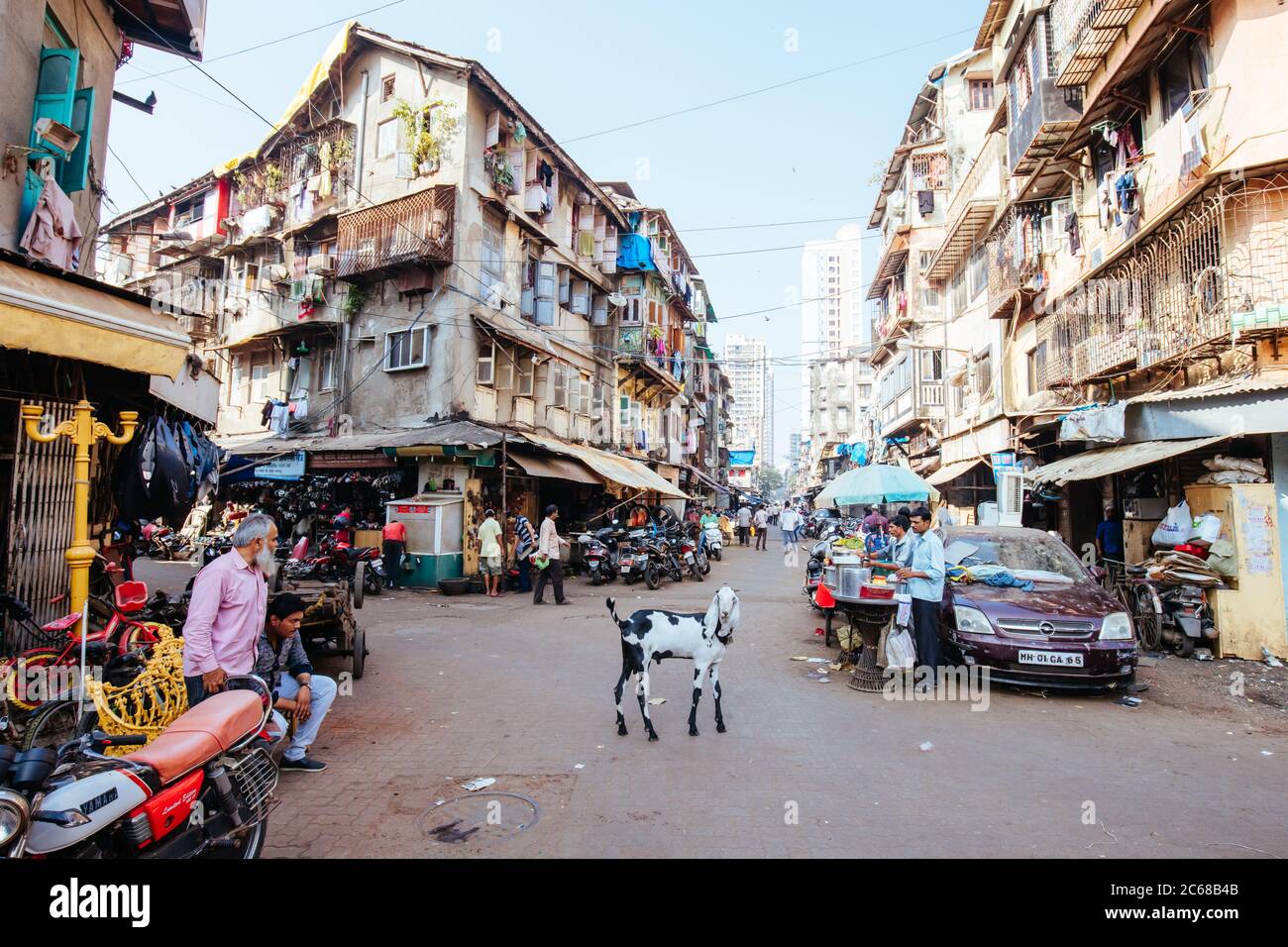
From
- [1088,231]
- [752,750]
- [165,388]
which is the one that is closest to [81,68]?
[165,388]

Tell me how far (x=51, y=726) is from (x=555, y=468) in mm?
12371

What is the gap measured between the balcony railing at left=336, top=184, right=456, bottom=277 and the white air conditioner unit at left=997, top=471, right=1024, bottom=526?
47.8 ft

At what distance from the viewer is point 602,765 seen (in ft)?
15.8

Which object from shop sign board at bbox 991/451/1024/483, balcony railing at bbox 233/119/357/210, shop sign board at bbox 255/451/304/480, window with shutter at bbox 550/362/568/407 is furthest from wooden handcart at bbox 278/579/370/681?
balcony railing at bbox 233/119/357/210

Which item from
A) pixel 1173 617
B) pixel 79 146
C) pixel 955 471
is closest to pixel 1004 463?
pixel 955 471

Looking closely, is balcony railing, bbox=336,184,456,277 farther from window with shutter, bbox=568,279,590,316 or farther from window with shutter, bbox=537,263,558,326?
window with shutter, bbox=568,279,590,316

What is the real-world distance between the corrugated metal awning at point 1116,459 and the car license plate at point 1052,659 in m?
4.01

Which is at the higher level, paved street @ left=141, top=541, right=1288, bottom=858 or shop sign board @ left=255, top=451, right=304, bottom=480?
shop sign board @ left=255, top=451, right=304, bottom=480

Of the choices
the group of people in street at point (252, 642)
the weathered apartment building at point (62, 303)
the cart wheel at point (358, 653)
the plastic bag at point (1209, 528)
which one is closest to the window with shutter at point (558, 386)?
the weathered apartment building at point (62, 303)

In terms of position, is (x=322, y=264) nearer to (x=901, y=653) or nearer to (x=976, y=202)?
(x=901, y=653)

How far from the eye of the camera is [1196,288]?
9992 millimetres

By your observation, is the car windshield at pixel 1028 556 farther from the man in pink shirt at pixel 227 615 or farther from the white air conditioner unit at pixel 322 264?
the white air conditioner unit at pixel 322 264

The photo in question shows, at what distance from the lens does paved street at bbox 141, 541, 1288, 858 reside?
3711 mm
